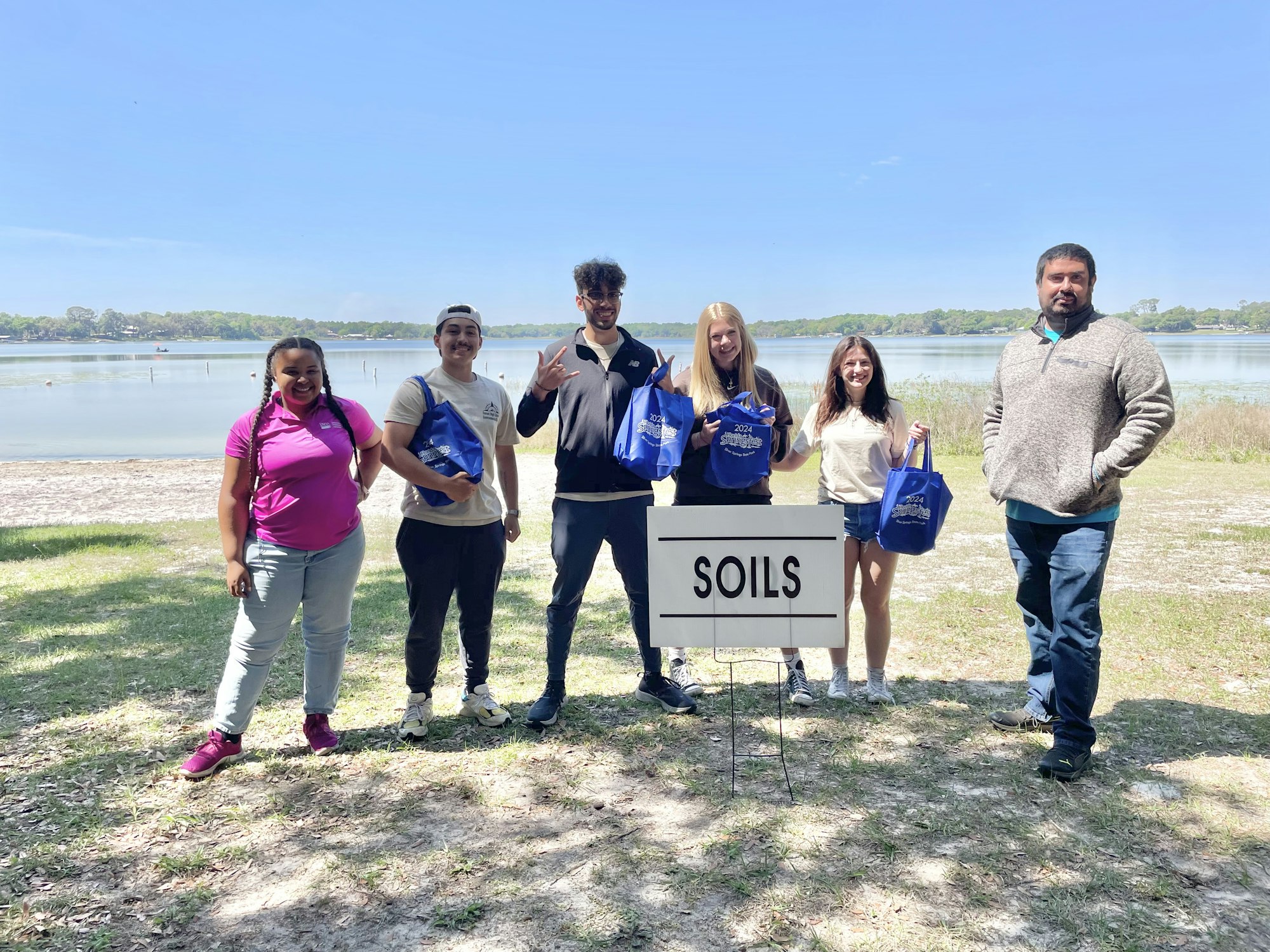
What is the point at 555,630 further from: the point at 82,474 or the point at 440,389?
the point at 82,474

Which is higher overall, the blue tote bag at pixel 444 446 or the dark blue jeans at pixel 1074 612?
the blue tote bag at pixel 444 446

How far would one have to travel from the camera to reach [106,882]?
9.34ft

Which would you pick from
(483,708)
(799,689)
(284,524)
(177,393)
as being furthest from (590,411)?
(177,393)

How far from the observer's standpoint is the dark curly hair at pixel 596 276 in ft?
13.2

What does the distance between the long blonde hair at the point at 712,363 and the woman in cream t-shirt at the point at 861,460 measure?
0.48m

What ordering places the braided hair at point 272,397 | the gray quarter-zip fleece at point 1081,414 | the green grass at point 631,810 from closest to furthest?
the green grass at point 631,810, the gray quarter-zip fleece at point 1081,414, the braided hair at point 272,397

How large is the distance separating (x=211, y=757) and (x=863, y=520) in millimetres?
3221

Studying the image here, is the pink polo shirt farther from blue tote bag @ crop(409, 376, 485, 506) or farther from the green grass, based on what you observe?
the green grass

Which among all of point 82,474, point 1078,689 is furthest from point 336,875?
point 82,474

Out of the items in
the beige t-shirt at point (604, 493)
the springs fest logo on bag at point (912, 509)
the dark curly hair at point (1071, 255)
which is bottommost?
the springs fest logo on bag at point (912, 509)

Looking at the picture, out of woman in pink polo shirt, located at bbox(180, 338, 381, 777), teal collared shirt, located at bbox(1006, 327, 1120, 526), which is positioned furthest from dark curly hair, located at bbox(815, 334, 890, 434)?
woman in pink polo shirt, located at bbox(180, 338, 381, 777)

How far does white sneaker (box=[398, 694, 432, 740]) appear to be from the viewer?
3.97 meters

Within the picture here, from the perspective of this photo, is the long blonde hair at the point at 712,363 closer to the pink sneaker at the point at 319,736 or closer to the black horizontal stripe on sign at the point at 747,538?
the black horizontal stripe on sign at the point at 747,538

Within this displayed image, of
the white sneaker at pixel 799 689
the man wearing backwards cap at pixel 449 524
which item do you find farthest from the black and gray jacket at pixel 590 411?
the white sneaker at pixel 799 689
